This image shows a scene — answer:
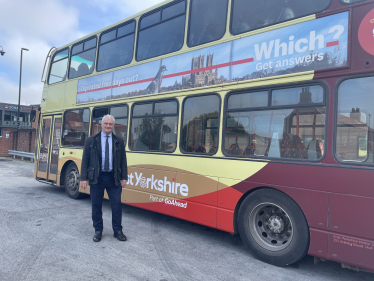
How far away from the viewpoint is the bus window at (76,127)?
745 centimetres

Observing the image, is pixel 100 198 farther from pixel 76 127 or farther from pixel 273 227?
pixel 76 127

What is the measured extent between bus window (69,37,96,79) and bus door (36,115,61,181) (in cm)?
154

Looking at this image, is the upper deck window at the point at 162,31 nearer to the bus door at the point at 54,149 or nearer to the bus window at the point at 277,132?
the bus window at the point at 277,132

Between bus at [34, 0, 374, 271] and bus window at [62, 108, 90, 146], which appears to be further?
bus window at [62, 108, 90, 146]

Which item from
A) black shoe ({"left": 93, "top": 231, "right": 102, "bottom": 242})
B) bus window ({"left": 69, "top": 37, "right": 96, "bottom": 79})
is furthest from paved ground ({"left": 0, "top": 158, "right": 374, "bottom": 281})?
bus window ({"left": 69, "top": 37, "right": 96, "bottom": 79})

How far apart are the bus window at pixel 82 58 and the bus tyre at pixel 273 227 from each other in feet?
18.6

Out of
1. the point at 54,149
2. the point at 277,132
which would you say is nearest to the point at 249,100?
the point at 277,132

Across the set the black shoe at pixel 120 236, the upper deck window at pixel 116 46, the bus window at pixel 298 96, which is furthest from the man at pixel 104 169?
the bus window at pixel 298 96

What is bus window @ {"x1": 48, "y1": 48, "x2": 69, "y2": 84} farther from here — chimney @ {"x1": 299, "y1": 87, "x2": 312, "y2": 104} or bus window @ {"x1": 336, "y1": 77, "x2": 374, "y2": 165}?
bus window @ {"x1": 336, "y1": 77, "x2": 374, "y2": 165}

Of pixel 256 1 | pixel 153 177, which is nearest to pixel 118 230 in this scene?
A: pixel 153 177

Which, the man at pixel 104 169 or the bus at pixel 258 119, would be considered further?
the man at pixel 104 169

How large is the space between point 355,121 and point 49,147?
329 inches

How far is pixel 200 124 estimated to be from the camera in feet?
15.9

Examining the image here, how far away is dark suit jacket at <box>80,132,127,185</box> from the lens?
4480 millimetres
